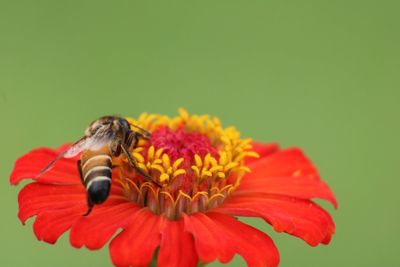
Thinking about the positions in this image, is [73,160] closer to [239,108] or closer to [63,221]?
[63,221]

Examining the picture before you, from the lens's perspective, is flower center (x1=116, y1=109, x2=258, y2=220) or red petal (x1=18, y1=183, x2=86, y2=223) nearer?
red petal (x1=18, y1=183, x2=86, y2=223)

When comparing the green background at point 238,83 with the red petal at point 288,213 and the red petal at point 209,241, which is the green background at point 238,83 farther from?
the red petal at point 209,241

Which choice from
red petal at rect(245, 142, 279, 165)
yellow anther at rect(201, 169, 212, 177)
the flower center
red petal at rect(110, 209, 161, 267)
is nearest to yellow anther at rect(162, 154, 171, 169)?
the flower center

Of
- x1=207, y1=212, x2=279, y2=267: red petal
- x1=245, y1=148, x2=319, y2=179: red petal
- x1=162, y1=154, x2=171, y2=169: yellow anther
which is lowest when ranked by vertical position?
x1=207, y1=212, x2=279, y2=267: red petal

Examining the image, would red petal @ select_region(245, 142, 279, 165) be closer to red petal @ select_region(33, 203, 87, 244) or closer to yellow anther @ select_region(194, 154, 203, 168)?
yellow anther @ select_region(194, 154, 203, 168)

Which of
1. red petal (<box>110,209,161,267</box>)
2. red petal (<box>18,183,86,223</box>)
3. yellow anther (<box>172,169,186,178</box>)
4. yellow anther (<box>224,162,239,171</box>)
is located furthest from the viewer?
yellow anther (<box>224,162,239,171</box>)

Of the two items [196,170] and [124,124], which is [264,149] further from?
[124,124]

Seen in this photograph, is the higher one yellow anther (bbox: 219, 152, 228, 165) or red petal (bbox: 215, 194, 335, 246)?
yellow anther (bbox: 219, 152, 228, 165)

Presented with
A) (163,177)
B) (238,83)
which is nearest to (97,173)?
(163,177)
